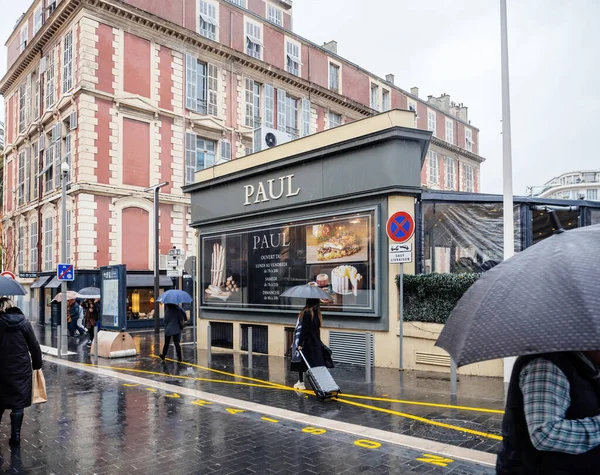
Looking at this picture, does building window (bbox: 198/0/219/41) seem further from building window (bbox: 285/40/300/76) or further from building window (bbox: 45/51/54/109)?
building window (bbox: 45/51/54/109)

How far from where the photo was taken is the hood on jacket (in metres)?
6.07

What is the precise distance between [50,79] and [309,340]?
2588 centimetres

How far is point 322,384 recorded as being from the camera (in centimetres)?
812

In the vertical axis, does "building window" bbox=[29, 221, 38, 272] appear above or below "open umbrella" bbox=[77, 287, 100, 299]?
above

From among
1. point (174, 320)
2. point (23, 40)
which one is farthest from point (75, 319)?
point (23, 40)

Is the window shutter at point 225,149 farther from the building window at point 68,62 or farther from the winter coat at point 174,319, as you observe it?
the winter coat at point 174,319

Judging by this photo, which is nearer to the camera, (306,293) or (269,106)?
(306,293)

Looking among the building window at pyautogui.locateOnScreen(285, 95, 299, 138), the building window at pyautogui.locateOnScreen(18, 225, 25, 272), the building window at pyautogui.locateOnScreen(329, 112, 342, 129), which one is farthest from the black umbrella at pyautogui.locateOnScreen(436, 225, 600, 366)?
the building window at pyautogui.locateOnScreen(329, 112, 342, 129)

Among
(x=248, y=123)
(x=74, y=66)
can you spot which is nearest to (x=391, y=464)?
(x=74, y=66)

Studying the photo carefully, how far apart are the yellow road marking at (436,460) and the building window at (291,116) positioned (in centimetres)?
2833

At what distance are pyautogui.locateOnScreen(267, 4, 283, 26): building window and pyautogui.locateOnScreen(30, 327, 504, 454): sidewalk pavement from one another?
88.9ft

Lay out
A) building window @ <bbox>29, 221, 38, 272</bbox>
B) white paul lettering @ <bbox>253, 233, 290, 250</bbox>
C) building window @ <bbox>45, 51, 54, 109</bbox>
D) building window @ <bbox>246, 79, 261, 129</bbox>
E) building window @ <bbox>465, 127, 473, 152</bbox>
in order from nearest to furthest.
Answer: white paul lettering @ <bbox>253, 233, 290, 250</bbox> < building window @ <bbox>45, 51, 54, 109</bbox> < building window @ <bbox>29, 221, 38, 272</bbox> < building window @ <bbox>246, 79, 261, 129</bbox> < building window @ <bbox>465, 127, 473, 152</bbox>

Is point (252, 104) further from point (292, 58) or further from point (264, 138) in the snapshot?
point (264, 138)

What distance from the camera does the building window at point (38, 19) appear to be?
29.3 m
